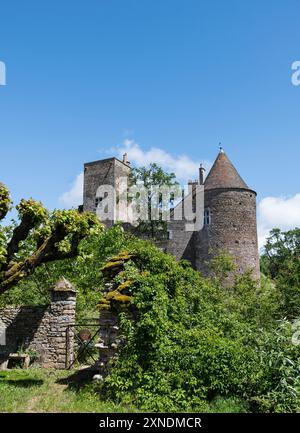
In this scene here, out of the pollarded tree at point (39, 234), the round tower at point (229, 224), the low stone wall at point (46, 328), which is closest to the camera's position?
the pollarded tree at point (39, 234)

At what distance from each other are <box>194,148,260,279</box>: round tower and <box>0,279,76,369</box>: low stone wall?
18248mm

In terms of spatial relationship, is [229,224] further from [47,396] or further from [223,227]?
[47,396]

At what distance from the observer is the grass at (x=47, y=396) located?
24.3ft

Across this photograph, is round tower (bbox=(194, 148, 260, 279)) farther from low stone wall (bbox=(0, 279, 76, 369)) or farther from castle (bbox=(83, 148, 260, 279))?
low stone wall (bbox=(0, 279, 76, 369))

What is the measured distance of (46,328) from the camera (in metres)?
13.3

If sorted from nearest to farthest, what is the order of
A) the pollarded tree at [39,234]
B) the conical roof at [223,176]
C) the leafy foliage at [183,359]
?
the leafy foliage at [183,359] < the pollarded tree at [39,234] < the conical roof at [223,176]

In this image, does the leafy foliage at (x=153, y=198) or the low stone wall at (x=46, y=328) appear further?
the leafy foliage at (x=153, y=198)

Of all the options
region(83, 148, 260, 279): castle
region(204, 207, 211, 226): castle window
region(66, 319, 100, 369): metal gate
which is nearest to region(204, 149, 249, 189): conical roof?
region(83, 148, 260, 279): castle

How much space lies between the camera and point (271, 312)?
14.8m

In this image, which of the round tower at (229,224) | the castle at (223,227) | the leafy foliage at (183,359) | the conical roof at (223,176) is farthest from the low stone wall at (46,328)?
the conical roof at (223,176)

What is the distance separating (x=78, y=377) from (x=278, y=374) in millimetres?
4894

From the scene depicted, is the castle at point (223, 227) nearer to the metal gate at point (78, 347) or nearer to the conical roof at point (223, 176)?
the conical roof at point (223, 176)

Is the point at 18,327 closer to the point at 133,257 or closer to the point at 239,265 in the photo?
the point at 133,257

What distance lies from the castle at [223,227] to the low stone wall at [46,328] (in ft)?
57.9
